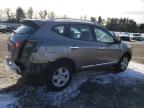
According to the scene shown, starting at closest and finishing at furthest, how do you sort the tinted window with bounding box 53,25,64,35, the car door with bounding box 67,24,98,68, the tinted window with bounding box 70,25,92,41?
1. the tinted window with bounding box 53,25,64,35
2. the car door with bounding box 67,24,98,68
3. the tinted window with bounding box 70,25,92,41

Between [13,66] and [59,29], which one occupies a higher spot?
[59,29]

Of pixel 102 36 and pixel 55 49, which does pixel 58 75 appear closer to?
pixel 55 49

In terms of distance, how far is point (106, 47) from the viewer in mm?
8594

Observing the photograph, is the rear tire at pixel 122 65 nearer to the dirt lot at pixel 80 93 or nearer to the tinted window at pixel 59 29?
the dirt lot at pixel 80 93

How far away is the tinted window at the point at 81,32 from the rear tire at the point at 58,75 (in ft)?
2.65

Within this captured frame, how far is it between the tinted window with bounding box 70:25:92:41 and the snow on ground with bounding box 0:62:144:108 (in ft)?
4.33

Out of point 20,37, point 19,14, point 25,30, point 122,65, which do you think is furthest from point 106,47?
point 19,14

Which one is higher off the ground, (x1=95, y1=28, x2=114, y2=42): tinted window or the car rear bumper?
(x1=95, y1=28, x2=114, y2=42): tinted window

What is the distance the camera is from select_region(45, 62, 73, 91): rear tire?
22.8 ft

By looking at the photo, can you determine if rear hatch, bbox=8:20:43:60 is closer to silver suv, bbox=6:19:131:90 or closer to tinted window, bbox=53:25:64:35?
silver suv, bbox=6:19:131:90

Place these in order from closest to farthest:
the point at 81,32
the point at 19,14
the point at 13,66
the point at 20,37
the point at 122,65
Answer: the point at 20,37 → the point at 13,66 → the point at 81,32 → the point at 122,65 → the point at 19,14

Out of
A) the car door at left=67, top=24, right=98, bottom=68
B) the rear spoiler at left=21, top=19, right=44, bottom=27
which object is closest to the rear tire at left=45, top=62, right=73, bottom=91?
the car door at left=67, top=24, right=98, bottom=68

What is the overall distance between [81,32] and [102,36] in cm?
→ 96

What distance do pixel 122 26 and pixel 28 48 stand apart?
8337 cm
